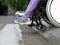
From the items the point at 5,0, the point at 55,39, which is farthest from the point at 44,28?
the point at 5,0

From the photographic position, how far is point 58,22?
10.4 feet

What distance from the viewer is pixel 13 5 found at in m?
69.1

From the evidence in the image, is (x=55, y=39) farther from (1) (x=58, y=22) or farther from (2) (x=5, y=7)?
(2) (x=5, y=7)

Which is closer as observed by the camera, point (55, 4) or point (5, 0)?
point (55, 4)

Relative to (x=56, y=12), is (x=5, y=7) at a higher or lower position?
lower

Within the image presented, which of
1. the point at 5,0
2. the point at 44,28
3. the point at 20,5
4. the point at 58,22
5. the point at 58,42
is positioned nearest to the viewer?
the point at 58,22

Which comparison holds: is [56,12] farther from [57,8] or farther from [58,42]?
[58,42]

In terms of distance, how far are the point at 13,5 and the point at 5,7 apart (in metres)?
7.96

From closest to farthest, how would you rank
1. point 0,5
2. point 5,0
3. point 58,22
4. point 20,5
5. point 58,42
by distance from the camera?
point 58,22 → point 58,42 → point 20,5 → point 5,0 → point 0,5

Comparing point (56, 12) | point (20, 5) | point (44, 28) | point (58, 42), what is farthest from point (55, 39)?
point (20, 5)

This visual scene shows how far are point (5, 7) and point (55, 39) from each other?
71.7 m

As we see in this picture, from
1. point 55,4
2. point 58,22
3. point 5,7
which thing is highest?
point 55,4

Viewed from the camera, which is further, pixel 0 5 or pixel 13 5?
pixel 0 5

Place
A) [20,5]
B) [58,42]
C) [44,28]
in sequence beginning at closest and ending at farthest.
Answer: [58,42] → [44,28] → [20,5]
